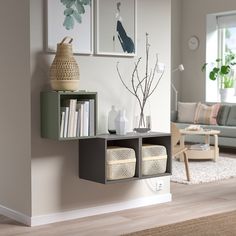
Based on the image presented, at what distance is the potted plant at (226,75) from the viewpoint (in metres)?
9.80

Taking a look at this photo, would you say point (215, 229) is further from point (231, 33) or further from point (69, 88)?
point (231, 33)

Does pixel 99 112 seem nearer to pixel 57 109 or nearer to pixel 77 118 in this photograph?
pixel 77 118

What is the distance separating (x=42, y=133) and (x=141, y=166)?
34.2 inches

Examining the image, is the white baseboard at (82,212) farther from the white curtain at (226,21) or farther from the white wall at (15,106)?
the white curtain at (226,21)

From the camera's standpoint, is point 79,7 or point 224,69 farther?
point 224,69

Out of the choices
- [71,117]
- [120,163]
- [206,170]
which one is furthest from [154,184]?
[206,170]

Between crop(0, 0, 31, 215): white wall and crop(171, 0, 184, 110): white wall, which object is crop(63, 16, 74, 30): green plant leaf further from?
crop(171, 0, 184, 110): white wall

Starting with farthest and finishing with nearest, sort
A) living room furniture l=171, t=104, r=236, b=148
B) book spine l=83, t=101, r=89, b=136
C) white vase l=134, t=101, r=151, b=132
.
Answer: living room furniture l=171, t=104, r=236, b=148 < white vase l=134, t=101, r=151, b=132 < book spine l=83, t=101, r=89, b=136

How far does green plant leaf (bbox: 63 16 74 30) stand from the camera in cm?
431

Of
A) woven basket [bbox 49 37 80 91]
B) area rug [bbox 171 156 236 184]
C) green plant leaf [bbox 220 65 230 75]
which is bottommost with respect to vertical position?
area rug [bbox 171 156 236 184]

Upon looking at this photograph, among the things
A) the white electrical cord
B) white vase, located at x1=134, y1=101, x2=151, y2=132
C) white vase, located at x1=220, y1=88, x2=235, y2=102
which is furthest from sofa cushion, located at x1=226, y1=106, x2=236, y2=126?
white vase, located at x1=134, y1=101, x2=151, y2=132

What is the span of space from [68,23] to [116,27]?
0.50 metres

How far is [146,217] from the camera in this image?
4.52 metres

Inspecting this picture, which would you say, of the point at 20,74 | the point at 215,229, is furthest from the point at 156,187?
the point at 20,74
